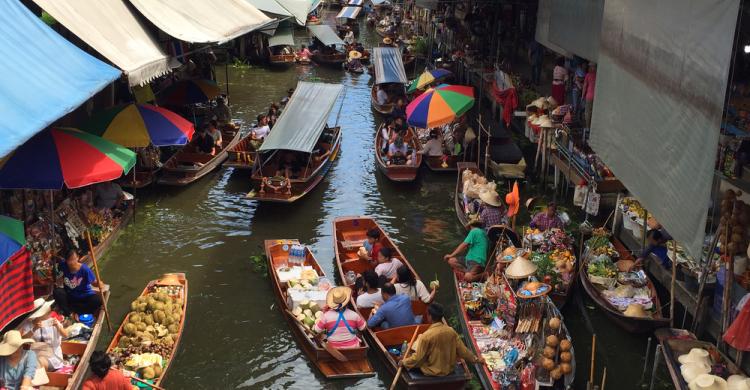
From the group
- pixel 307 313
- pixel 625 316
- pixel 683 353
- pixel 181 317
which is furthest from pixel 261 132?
pixel 683 353

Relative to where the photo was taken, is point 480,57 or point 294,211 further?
point 480,57

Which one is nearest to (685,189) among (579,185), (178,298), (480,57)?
(579,185)

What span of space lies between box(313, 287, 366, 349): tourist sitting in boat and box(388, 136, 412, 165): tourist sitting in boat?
27.0 ft

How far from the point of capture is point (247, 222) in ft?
49.5

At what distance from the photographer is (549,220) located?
490 inches

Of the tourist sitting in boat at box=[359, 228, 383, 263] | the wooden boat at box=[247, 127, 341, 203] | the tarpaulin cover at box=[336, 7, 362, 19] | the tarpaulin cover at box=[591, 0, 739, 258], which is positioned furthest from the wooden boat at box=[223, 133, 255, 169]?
the tarpaulin cover at box=[336, 7, 362, 19]

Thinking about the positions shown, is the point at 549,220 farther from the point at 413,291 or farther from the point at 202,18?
the point at 202,18

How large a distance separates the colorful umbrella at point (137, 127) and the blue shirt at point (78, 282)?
3.79 meters

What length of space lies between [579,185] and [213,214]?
749 cm

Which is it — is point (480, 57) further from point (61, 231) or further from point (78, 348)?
point (78, 348)

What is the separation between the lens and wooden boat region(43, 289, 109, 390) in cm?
842

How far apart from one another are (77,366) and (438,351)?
4.33 m

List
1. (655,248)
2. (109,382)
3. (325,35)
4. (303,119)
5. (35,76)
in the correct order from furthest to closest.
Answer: (325,35) → (303,119) → (655,248) → (35,76) → (109,382)

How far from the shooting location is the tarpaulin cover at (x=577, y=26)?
14664mm
